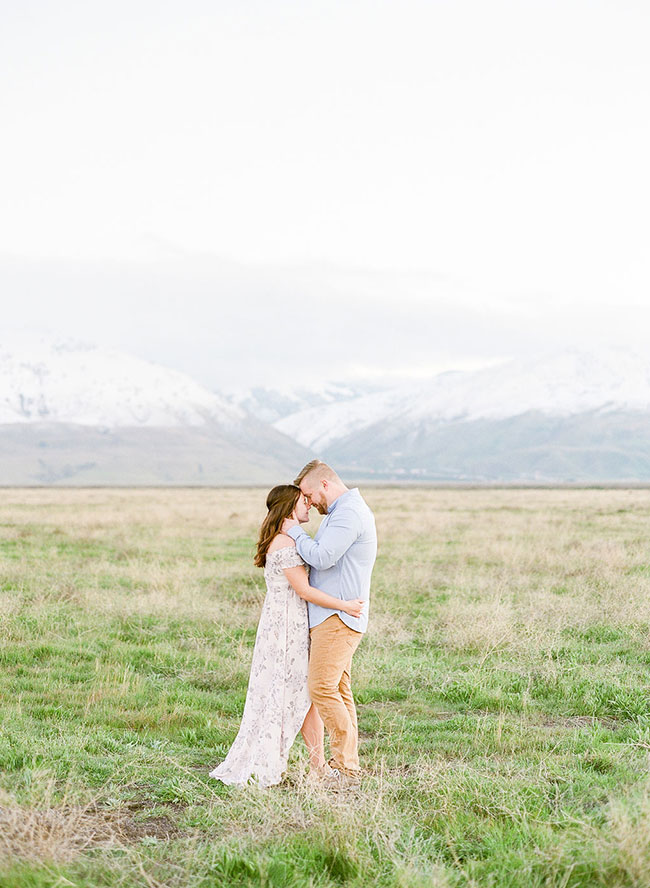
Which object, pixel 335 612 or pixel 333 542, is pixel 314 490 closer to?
pixel 333 542

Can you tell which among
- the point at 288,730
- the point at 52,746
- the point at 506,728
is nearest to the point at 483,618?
the point at 506,728

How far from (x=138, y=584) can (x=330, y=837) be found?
39.0 feet

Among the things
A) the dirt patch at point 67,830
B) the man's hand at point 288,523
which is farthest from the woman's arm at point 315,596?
the dirt patch at point 67,830

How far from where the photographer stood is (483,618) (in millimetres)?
11961

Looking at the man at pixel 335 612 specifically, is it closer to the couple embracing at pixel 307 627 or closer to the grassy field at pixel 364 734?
the couple embracing at pixel 307 627

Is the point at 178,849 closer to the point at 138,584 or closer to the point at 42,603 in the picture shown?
the point at 42,603

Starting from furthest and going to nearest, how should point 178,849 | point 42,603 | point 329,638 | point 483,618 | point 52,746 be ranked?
point 42,603, point 483,618, point 52,746, point 329,638, point 178,849

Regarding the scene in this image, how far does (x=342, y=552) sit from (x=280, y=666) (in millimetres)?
1164

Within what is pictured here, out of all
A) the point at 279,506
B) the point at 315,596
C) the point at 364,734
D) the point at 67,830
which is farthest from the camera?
the point at 364,734

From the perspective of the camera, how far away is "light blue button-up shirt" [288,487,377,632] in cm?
606

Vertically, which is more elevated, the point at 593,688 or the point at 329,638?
the point at 329,638

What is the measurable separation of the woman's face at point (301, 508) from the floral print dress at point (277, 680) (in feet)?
0.87

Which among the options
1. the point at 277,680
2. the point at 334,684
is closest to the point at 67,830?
the point at 277,680

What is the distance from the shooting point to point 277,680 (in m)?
6.50
